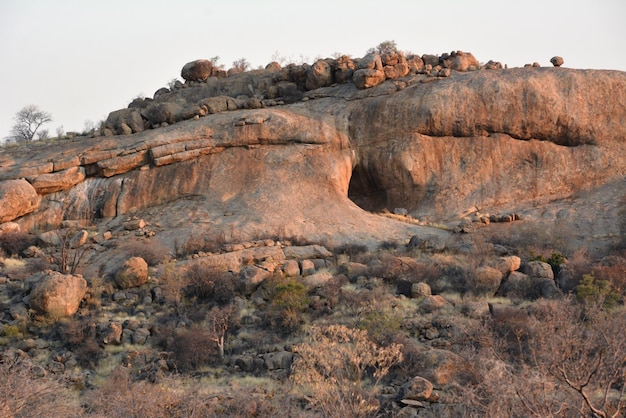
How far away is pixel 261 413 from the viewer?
13938 millimetres

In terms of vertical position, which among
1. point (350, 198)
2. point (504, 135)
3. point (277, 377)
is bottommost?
point (277, 377)

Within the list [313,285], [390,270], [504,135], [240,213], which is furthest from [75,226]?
[504,135]

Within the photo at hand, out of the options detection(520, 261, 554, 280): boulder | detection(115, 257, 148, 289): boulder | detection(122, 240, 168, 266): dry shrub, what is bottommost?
detection(520, 261, 554, 280): boulder

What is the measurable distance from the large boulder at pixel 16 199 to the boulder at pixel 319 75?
37.1 ft

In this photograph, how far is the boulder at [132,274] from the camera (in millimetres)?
21062

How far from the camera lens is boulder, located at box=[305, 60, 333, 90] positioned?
3016 cm

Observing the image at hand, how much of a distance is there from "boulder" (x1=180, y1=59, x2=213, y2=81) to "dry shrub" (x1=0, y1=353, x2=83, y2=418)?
19.9m

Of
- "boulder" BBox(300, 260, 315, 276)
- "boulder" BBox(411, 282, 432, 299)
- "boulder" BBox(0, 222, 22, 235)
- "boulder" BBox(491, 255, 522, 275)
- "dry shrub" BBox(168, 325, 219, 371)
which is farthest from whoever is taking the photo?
"boulder" BBox(0, 222, 22, 235)

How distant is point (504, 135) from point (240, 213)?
10129mm

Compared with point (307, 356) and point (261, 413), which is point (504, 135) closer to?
point (307, 356)

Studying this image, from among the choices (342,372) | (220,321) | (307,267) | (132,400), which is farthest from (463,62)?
(132,400)

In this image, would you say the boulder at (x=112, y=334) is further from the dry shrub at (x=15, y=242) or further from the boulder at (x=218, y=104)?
the boulder at (x=218, y=104)

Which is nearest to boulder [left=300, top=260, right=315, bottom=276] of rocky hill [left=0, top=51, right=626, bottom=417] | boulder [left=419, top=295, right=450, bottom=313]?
rocky hill [left=0, top=51, right=626, bottom=417]

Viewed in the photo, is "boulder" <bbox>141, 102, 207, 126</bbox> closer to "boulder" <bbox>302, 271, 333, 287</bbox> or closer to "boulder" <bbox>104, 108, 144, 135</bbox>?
"boulder" <bbox>104, 108, 144, 135</bbox>
